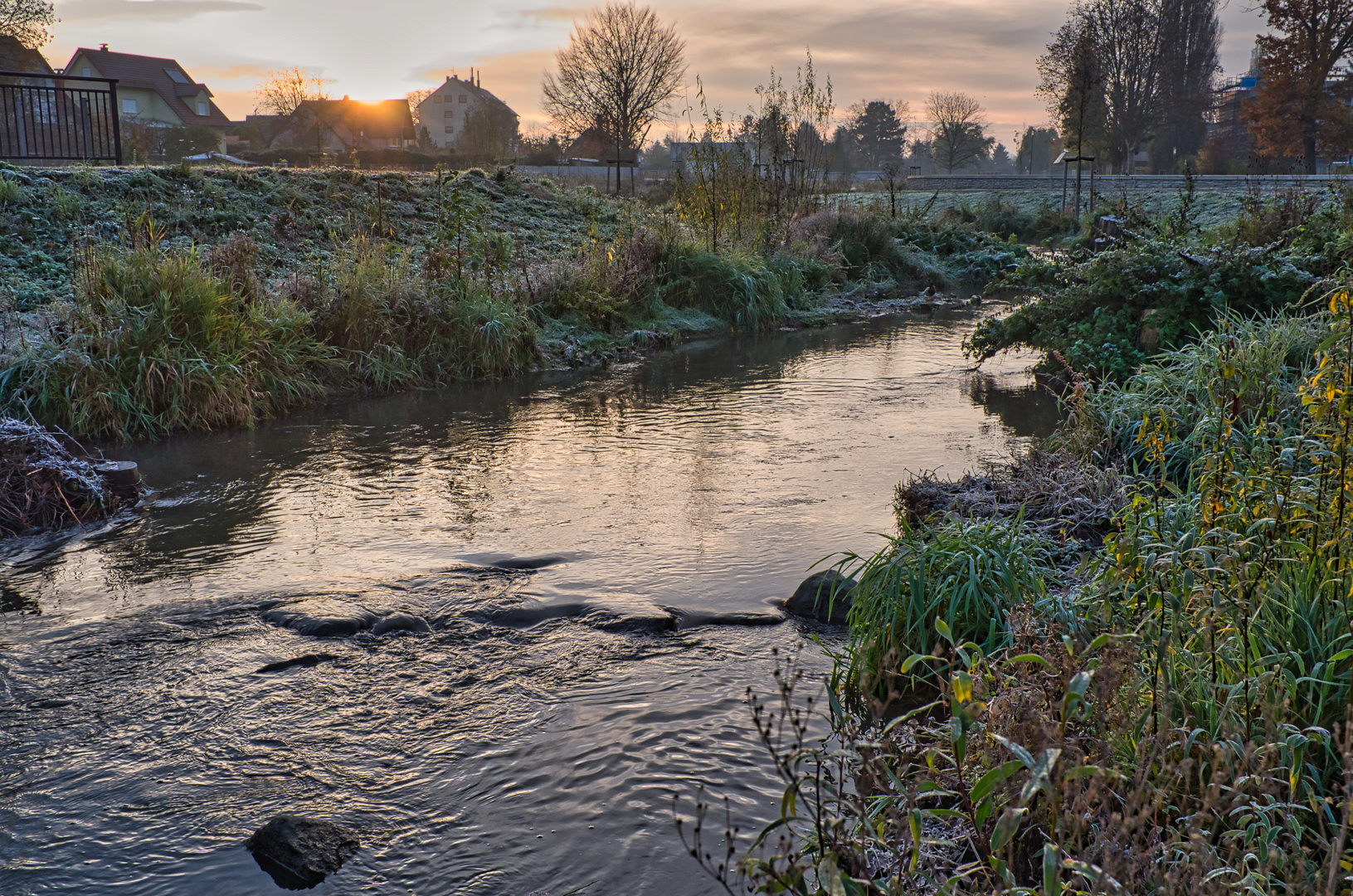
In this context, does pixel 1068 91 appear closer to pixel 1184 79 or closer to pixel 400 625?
pixel 1184 79

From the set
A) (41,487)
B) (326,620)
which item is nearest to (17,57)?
(41,487)

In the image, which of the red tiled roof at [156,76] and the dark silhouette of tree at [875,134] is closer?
the red tiled roof at [156,76]

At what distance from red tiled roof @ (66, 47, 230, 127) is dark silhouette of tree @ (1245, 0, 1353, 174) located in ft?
170

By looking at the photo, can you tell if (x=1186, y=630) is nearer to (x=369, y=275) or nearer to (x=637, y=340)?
(x=369, y=275)

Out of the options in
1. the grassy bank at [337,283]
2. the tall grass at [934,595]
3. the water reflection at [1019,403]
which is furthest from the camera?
the water reflection at [1019,403]

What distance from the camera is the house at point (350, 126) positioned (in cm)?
4586

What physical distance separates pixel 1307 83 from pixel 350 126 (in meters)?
46.6

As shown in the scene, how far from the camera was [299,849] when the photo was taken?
2727 millimetres

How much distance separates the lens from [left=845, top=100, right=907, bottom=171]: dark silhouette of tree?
80688mm

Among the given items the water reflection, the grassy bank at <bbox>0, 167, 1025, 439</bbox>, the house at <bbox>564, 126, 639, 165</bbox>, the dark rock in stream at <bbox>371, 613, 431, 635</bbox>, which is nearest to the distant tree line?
the house at <bbox>564, 126, 639, 165</bbox>

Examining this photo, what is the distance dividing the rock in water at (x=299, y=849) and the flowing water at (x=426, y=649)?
0.05 meters

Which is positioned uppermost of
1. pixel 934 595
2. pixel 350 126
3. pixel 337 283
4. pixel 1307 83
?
pixel 350 126

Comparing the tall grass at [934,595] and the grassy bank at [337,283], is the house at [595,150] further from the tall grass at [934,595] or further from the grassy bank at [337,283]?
the tall grass at [934,595]

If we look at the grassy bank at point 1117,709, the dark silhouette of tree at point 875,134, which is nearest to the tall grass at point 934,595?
the grassy bank at point 1117,709
